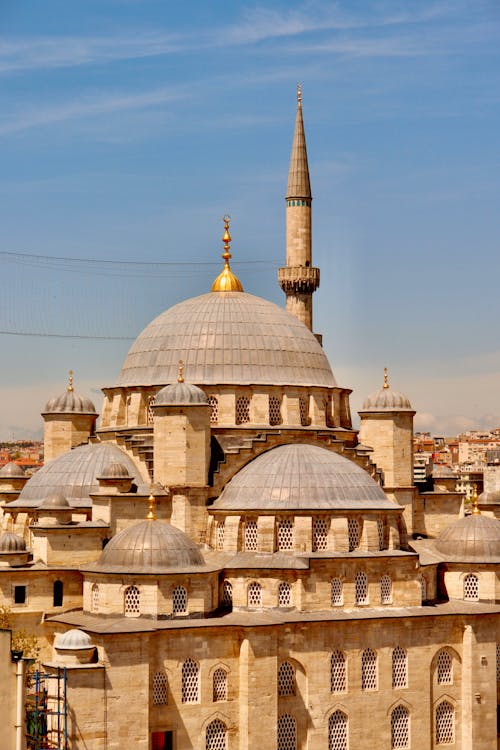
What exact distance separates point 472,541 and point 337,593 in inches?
200

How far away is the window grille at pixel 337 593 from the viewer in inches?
1515

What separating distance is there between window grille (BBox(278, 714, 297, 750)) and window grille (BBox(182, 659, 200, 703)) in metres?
2.57

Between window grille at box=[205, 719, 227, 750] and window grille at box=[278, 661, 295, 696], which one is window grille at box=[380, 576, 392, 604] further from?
window grille at box=[205, 719, 227, 750]

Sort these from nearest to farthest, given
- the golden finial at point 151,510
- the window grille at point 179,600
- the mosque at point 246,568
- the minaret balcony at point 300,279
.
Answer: the mosque at point 246,568 < the window grille at point 179,600 < the golden finial at point 151,510 < the minaret balcony at point 300,279

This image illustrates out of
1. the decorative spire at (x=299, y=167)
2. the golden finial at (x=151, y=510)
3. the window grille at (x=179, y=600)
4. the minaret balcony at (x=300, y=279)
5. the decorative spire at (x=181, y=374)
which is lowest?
the window grille at (x=179, y=600)

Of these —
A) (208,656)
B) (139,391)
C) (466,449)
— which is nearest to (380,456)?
(139,391)

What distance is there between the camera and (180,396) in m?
40.8

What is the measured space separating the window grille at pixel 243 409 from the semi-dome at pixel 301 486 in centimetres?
271

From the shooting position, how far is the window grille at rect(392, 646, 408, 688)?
39031 millimetres

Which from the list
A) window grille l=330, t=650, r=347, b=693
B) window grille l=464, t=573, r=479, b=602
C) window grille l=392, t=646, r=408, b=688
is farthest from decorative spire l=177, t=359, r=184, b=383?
window grille l=464, t=573, r=479, b=602

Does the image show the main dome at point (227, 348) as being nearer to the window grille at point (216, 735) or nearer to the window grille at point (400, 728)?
the window grille at point (400, 728)

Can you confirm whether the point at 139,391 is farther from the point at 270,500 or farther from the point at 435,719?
the point at 435,719

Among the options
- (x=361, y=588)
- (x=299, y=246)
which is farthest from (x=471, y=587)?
(x=299, y=246)

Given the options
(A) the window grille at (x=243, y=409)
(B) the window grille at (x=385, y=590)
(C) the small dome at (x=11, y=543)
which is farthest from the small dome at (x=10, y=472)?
(B) the window grille at (x=385, y=590)
